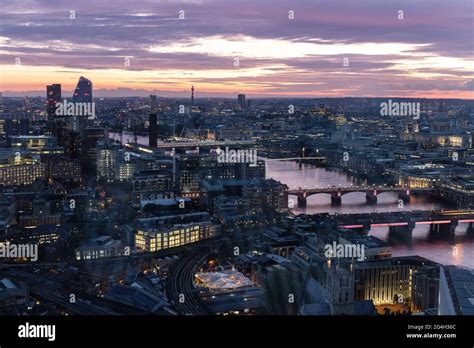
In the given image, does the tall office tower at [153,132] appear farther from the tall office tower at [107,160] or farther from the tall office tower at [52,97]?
the tall office tower at [52,97]

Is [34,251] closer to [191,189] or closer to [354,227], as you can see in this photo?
[354,227]

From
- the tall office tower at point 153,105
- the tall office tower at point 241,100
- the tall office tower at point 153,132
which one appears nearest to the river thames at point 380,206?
the tall office tower at point 241,100

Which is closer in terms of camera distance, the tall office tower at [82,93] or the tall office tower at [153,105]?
the tall office tower at [82,93]

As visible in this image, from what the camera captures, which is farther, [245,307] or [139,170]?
[139,170]

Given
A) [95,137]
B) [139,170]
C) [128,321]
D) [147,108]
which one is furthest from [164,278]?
[95,137]

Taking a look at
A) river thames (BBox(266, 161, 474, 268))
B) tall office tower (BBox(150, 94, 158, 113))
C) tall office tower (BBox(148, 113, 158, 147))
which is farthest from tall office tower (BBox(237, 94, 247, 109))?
tall office tower (BBox(148, 113, 158, 147))

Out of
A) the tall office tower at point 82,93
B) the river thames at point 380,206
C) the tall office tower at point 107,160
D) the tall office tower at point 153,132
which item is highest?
the tall office tower at point 82,93

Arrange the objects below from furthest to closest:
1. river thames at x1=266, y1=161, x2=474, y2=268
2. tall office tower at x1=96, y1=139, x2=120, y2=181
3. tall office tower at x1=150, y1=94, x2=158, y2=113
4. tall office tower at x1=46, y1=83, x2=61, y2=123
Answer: tall office tower at x1=96, y1=139, x2=120, y2=181
tall office tower at x1=150, y1=94, x2=158, y2=113
tall office tower at x1=46, y1=83, x2=61, y2=123
river thames at x1=266, y1=161, x2=474, y2=268

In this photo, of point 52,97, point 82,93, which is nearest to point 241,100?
point 82,93

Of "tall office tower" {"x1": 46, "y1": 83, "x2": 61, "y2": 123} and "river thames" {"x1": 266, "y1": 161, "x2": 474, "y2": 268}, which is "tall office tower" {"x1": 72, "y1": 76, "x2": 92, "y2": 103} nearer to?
"tall office tower" {"x1": 46, "y1": 83, "x2": 61, "y2": 123}
